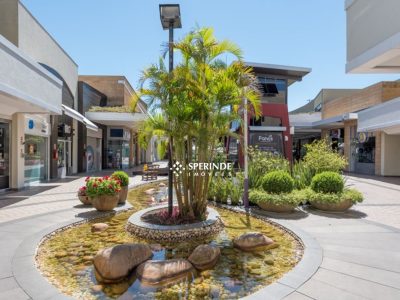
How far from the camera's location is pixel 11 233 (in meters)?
5.63

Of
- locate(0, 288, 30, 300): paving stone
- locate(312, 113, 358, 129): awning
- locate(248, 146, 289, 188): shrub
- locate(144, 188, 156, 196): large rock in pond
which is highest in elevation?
locate(312, 113, 358, 129): awning

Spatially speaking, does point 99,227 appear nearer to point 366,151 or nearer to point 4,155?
point 4,155

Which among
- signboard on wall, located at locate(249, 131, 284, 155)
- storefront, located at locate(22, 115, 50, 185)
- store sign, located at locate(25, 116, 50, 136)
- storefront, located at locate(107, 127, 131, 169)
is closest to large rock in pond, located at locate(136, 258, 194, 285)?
storefront, located at locate(22, 115, 50, 185)

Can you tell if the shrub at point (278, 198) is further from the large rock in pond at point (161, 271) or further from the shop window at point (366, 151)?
the shop window at point (366, 151)

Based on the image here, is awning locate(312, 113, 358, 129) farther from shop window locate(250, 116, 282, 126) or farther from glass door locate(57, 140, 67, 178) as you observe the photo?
glass door locate(57, 140, 67, 178)

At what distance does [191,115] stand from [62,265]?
3.49 metres

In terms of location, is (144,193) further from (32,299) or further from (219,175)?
(32,299)

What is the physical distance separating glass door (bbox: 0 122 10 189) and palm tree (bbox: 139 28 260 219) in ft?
27.1

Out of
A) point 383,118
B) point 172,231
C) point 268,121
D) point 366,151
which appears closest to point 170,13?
point 172,231

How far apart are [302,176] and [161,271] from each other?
23.6ft

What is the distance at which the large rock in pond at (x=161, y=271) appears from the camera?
3.80 meters

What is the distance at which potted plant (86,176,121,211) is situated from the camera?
24.3 feet

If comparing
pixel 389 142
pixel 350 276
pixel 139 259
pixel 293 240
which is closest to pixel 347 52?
pixel 293 240

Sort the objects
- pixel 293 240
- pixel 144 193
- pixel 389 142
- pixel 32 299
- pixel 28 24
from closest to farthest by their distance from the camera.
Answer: pixel 32 299 < pixel 293 240 < pixel 144 193 < pixel 28 24 < pixel 389 142
